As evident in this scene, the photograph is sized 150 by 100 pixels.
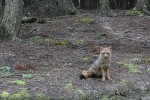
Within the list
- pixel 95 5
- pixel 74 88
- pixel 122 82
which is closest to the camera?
pixel 74 88

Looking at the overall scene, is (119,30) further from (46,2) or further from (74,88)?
(74,88)

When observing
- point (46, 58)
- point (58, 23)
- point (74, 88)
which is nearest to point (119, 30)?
point (58, 23)

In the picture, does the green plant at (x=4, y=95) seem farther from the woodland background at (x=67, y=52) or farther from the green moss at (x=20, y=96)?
the green moss at (x=20, y=96)

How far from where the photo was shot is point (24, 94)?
1071cm

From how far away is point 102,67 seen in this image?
12.2 metres

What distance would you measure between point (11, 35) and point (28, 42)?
86 cm

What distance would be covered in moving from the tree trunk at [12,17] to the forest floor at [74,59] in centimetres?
55

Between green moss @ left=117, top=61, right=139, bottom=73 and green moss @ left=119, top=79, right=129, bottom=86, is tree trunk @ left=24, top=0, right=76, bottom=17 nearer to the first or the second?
green moss @ left=117, top=61, right=139, bottom=73

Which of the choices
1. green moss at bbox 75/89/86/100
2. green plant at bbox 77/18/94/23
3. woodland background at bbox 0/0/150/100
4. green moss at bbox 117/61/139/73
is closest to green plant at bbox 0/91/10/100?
woodland background at bbox 0/0/150/100

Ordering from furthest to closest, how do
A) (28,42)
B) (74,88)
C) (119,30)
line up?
(119,30) < (28,42) < (74,88)

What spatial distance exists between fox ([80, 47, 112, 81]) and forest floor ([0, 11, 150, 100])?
0.19 m

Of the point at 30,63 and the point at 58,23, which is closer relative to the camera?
the point at 30,63

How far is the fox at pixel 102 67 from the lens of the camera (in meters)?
12.2

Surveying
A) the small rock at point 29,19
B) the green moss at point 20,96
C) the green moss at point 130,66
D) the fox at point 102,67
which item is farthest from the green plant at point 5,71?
the small rock at point 29,19
